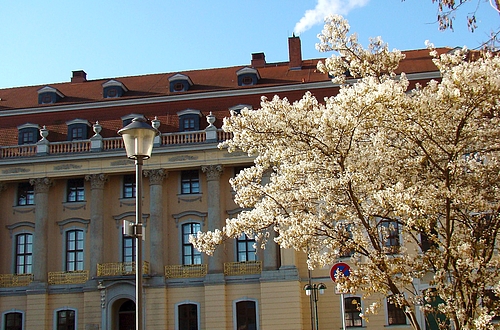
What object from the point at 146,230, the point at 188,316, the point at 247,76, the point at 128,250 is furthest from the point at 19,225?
the point at 247,76

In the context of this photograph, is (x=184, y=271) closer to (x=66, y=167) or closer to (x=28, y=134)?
(x=66, y=167)

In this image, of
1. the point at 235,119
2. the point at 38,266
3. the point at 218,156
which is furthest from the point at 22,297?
the point at 235,119

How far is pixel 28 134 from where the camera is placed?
36562mm

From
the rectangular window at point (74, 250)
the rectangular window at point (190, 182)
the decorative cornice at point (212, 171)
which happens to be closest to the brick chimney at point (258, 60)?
the rectangular window at point (190, 182)

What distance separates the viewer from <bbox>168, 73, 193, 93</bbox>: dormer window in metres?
37.8

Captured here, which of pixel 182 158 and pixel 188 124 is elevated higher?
pixel 188 124

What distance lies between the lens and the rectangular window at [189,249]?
3409 cm

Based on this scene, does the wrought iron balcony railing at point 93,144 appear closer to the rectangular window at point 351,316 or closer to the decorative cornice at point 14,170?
the decorative cornice at point 14,170

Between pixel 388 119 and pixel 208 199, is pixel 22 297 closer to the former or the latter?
pixel 208 199

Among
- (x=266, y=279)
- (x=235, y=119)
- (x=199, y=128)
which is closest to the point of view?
(x=235, y=119)

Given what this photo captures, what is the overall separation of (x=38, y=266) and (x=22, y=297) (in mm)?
1873

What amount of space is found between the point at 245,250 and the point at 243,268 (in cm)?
105

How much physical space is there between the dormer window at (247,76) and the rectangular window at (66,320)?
1518 centimetres

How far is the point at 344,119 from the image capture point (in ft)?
37.1
